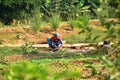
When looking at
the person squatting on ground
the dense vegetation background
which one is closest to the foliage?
the person squatting on ground

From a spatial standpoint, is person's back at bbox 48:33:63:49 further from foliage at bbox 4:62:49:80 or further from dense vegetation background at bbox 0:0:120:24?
foliage at bbox 4:62:49:80

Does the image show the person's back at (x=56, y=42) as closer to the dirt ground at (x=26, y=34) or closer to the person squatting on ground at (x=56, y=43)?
the person squatting on ground at (x=56, y=43)

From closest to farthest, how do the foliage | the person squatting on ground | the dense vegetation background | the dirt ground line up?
the foliage
the person squatting on ground
the dirt ground
the dense vegetation background

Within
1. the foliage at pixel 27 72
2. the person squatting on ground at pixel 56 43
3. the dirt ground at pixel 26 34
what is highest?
the foliage at pixel 27 72

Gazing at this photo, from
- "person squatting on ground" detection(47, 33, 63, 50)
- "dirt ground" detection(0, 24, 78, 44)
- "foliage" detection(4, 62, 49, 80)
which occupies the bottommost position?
"dirt ground" detection(0, 24, 78, 44)

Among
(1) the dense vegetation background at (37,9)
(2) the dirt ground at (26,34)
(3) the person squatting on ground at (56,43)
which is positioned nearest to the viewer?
(3) the person squatting on ground at (56,43)

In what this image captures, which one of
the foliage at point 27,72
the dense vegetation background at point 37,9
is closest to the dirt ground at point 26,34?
the dense vegetation background at point 37,9

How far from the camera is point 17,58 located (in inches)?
532

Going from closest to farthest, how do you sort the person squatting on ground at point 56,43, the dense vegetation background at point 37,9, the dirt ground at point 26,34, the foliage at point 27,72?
1. the foliage at point 27,72
2. the person squatting on ground at point 56,43
3. the dirt ground at point 26,34
4. the dense vegetation background at point 37,9

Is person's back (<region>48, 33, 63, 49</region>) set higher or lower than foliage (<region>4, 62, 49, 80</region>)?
lower

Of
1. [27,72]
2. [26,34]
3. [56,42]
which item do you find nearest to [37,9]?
[26,34]

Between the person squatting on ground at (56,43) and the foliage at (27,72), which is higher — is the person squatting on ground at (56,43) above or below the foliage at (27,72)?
below

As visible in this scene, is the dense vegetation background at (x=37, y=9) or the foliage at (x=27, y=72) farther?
the dense vegetation background at (x=37, y=9)

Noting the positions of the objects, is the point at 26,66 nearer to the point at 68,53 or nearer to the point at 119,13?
the point at 119,13
